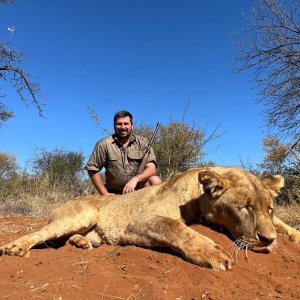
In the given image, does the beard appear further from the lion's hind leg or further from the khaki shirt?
the lion's hind leg

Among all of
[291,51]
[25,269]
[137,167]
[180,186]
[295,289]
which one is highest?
[291,51]

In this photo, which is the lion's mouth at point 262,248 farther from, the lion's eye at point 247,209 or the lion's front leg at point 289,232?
the lion's front leg at point 289,232

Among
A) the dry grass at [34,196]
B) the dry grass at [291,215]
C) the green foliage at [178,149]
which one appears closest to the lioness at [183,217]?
the dry grass at [291,215]

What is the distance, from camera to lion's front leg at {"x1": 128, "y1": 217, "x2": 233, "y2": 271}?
3.38 metres

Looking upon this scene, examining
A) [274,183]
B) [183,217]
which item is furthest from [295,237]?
[183,217]

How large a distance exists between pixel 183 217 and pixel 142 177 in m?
2.52

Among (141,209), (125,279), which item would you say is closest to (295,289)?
(125,279)

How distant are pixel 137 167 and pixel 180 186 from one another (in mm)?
2875

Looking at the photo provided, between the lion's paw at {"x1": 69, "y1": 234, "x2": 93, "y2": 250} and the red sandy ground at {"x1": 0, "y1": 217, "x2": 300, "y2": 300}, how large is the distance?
1.87 feet

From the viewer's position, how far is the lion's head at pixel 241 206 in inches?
148

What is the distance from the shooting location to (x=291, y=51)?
1115 cm

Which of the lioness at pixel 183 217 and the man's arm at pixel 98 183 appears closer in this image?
the lioness at pixel 183 217

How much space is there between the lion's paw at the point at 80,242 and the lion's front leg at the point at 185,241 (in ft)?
2.19

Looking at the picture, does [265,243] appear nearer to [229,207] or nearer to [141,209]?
[229,207]
